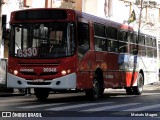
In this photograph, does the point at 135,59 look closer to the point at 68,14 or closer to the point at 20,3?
the point at 68,14

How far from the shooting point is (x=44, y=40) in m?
19.0

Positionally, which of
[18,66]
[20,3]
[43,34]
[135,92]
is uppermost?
[20,3]

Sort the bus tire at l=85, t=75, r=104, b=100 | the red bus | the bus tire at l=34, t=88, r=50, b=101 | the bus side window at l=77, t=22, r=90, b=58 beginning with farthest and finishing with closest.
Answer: the bus tire at l=34, t=88, r=50, b=101, the bus tire at l=85, t=75, r=104, b=100, the bus side window at l=77, t=22, r=90, b=58, the red bus

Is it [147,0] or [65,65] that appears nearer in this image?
[65,65]

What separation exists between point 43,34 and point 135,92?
30.1 feet

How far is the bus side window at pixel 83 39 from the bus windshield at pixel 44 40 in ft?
1.28

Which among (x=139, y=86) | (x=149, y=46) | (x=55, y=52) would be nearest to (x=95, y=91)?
(x=55, y=52)

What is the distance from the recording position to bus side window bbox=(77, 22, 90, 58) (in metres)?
19.2

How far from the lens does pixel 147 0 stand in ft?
218

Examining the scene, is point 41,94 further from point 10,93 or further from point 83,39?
point 10,93

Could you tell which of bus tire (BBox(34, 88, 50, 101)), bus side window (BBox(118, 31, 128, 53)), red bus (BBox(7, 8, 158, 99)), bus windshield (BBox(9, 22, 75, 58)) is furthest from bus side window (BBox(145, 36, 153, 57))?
bus windshield (BBox(9, 22, 75, 58))

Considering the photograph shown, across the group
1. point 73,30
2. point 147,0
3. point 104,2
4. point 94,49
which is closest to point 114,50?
point 94,49

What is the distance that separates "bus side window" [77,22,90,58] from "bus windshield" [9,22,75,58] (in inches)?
15.4

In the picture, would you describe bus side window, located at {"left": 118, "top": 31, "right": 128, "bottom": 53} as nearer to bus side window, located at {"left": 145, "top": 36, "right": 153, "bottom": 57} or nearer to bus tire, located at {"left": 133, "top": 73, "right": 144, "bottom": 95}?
bus tire, located at {"left": 133, "top": 73, "right": 144, "bottom": 95}
